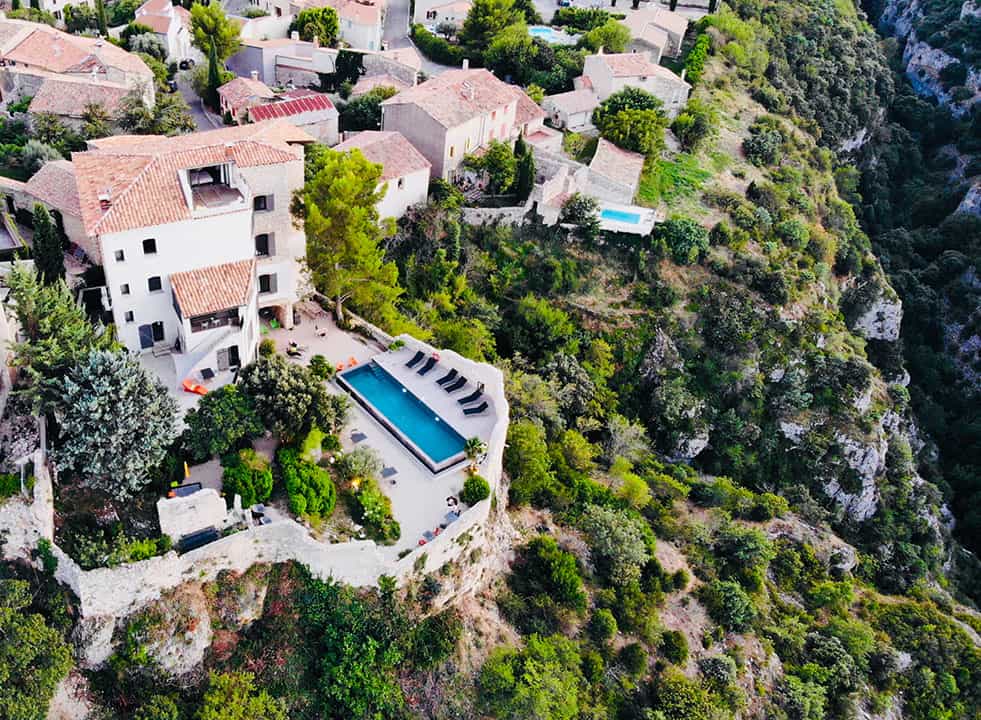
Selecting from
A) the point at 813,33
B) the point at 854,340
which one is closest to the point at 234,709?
the point at 854,340

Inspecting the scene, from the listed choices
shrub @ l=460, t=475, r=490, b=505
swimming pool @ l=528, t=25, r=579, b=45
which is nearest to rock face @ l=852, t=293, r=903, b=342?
swimming pool @ l=528, t=25, r=579, b=45

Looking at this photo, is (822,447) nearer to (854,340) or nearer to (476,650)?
(854,340)

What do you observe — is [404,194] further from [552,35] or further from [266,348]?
[552,35]

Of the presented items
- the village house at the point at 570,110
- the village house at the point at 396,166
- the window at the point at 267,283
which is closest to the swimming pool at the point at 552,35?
the village house at the point at 570,110

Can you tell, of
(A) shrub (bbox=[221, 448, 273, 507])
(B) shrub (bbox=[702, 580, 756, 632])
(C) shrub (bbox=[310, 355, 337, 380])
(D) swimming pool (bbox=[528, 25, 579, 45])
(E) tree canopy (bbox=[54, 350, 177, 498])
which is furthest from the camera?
(D) swimming pool (bbox=[528, 25, 579, 45])

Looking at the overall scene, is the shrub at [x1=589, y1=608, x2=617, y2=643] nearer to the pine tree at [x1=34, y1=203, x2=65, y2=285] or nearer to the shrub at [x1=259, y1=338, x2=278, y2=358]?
the shrub at [x1=259, y1=338, x2=278, y2=358]

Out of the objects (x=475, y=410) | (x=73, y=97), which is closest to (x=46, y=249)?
(x=475, y=410)
